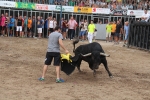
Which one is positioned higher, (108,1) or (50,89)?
(108,1)

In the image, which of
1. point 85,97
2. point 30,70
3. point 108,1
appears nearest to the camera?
point 85,97

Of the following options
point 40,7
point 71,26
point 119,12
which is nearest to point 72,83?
point 71,26

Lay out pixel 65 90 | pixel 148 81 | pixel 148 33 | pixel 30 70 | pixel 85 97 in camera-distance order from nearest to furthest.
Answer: pixel 85 97 < pixel 65 90 < pixel 148 81 < pixel 30 70 < pixel 148 33

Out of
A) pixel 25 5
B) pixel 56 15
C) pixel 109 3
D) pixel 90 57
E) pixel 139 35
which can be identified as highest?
pixel 109 3

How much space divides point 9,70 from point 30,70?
736 millimetres

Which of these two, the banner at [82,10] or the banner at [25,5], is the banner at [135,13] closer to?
the banner at [82,10]

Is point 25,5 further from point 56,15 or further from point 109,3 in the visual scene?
point 109,3

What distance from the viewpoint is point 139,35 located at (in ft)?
64.9

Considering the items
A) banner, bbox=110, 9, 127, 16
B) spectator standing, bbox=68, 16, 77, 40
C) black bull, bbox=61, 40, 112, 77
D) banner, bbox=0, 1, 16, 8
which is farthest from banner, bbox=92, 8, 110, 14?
black bull, bbox=61, 40, 112, 77

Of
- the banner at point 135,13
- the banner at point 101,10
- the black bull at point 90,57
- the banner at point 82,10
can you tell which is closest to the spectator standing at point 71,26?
the banner at point 82,10

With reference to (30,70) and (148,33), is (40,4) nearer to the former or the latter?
(148,33)

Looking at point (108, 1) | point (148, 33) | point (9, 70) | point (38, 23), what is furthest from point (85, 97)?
point (108, 1)

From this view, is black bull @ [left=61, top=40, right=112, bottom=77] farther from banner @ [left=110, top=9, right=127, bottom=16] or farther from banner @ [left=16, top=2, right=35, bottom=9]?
banner @ [left=110, top=9, right=127, bottom=16]

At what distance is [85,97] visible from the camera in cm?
765
